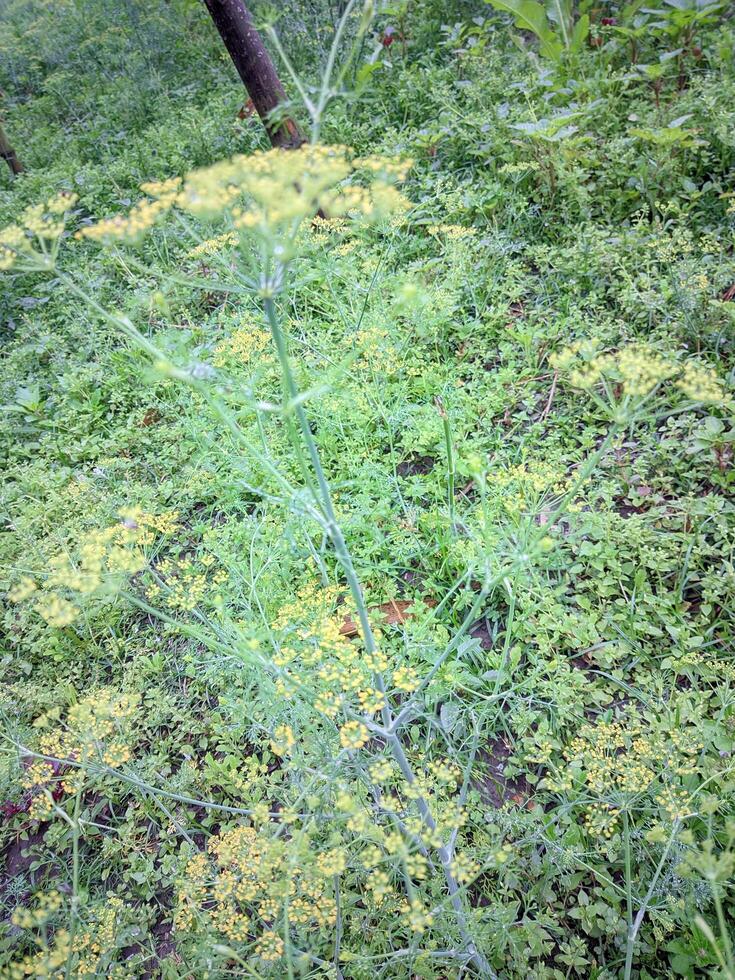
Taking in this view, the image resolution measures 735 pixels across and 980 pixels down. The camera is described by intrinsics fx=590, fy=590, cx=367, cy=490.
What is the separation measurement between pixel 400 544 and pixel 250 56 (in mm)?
3693

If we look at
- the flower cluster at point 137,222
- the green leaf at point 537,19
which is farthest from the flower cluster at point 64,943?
the green leaf at point 537,19

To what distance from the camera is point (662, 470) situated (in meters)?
2.57

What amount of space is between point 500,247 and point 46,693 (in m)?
3.35

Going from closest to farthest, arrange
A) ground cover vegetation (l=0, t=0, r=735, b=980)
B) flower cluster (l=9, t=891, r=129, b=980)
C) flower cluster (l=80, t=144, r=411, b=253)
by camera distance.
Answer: flower cluster (l=80, t=144, r=411, b=253), flower cluster (l=9, t=891, r=129, b=980), ground cover vegetation (l=0, t=0, r=735, b=980)

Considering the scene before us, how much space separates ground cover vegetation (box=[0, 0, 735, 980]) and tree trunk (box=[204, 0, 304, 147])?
2.53ft

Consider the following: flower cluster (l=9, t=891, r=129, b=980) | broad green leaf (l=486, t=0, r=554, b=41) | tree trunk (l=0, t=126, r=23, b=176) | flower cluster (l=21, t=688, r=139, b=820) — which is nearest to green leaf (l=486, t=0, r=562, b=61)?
broad green leaf (l=486, t=0, r=554, b=41)

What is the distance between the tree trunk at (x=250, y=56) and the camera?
12.9 ft

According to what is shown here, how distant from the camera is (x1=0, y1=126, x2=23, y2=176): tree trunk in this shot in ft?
20.7

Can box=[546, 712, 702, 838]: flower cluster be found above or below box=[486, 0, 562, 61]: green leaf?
below

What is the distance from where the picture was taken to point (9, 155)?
20.9 feet

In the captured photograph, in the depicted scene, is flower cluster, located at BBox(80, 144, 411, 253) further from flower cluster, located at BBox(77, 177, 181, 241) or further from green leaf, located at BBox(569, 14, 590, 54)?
green leaf, located at BBox(569, 14, 590, 54)

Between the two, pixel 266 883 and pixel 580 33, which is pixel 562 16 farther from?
pixel 266 883

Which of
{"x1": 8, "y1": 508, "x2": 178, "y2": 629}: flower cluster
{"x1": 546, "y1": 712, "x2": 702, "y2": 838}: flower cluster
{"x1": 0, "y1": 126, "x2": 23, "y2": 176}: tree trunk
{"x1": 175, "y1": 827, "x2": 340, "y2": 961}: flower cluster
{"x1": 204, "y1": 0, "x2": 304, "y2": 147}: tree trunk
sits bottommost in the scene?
{"x1": 546, "y1": 712, "x2": 702, "y2": 838}: flower cluster

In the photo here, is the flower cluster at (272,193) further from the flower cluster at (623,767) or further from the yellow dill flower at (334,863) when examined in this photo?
the flower cluster at (623,767)
